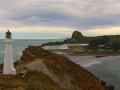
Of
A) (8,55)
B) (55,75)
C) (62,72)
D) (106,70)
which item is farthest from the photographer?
(106,70)

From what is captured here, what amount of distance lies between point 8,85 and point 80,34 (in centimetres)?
16908

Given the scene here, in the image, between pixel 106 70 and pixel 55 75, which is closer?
pixel 55 75

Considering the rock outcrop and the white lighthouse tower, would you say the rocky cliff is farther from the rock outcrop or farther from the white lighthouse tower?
the white lighthouse tower

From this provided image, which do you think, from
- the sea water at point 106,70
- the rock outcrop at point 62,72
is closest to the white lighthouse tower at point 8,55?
the rock outcrop at point 62,72

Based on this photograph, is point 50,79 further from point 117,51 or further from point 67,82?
point 117,51

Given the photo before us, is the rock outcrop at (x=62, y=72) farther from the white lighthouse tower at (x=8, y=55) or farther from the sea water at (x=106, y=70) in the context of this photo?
the sea water at (x=106, y=70)

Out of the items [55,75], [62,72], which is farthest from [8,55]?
[62,72]

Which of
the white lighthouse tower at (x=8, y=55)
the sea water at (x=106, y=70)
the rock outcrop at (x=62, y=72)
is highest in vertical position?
the white lighthouse tower at (x=8, y=55)

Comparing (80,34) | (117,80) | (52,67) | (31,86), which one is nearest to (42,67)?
(52,67)

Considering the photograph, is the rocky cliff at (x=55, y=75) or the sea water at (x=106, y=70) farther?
Result: the sea water at (x=106, y=70)

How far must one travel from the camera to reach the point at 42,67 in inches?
1042

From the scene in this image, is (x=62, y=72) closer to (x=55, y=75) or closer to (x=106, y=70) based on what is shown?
(x=55, y=75)

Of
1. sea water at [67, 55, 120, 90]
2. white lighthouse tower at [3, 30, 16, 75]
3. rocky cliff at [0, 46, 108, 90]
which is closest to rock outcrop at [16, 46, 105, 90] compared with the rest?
rocky cliff at [0, 46, 108, 90]

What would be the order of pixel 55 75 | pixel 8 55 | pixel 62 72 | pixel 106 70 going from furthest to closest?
pixel 106 70 → pixel 62 72 → pixel 55 75 → pixel 8 55
